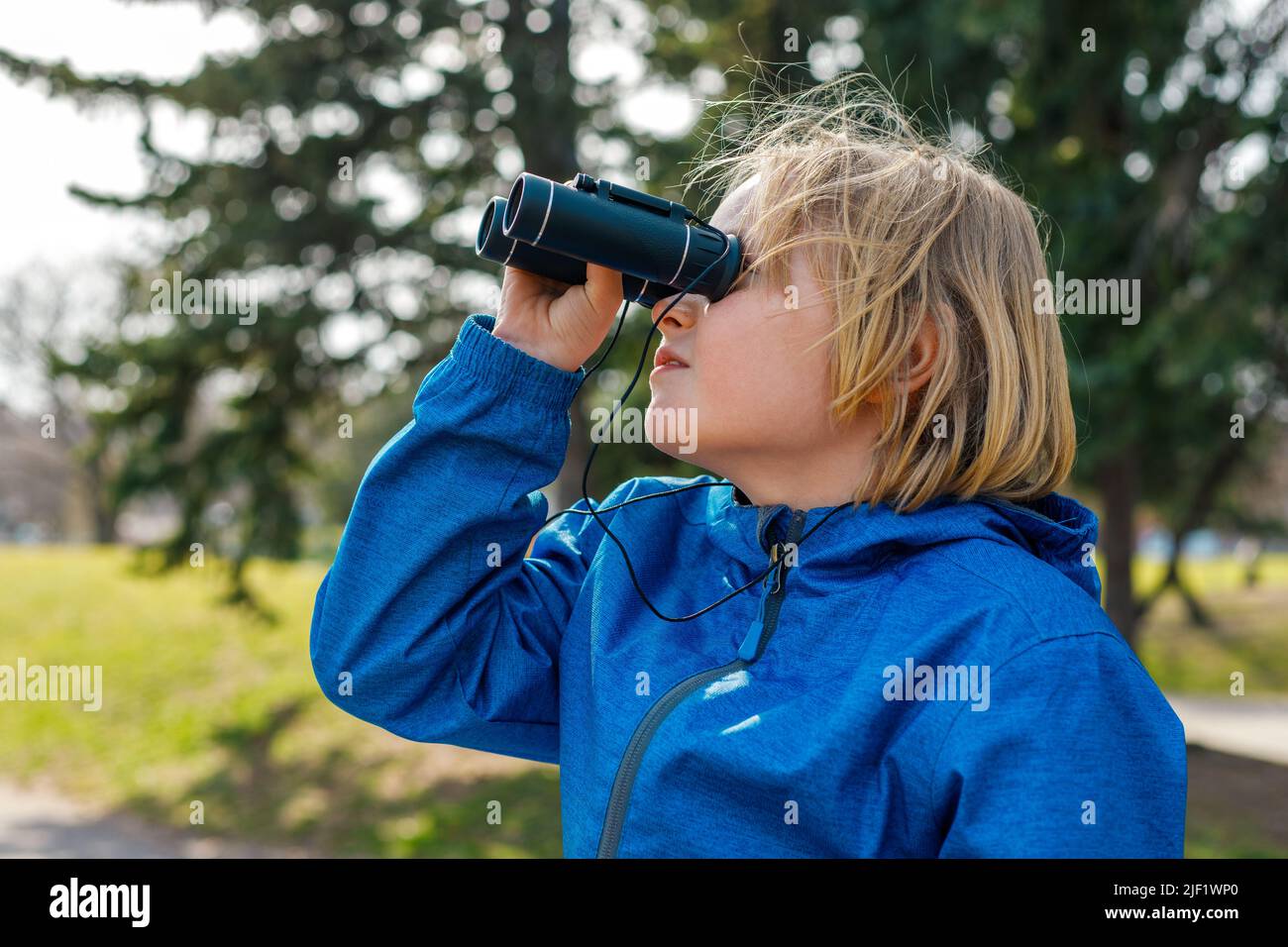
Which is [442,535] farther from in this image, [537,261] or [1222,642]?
[1222,642]

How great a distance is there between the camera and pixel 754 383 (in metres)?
1.36

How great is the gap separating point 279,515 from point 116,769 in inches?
129

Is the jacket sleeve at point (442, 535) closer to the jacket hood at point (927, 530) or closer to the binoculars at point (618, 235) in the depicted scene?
the binoculars at point (618, 235)

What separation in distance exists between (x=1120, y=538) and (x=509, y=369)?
8.20 meters

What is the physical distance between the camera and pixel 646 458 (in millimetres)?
7277

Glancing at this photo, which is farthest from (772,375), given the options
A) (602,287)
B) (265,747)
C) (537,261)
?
(265,747)

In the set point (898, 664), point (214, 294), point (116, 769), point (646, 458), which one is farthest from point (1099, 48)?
point (116, 769)

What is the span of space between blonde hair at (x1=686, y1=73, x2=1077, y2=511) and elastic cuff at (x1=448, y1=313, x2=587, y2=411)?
0.30 m

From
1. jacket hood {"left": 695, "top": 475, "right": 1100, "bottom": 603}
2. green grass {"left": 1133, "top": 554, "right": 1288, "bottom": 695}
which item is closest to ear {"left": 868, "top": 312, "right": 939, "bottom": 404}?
jacket hood {"left": 695, "top": 475, "right": 1100, "bottom": 603}

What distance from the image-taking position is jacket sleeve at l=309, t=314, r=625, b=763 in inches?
54.2

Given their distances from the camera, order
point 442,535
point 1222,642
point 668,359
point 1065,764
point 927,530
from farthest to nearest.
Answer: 1. point 1222,642
2. point 668,359
3. point 442,535
4. point 927,530
5. point 1065,764

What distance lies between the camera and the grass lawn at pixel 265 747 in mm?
7094

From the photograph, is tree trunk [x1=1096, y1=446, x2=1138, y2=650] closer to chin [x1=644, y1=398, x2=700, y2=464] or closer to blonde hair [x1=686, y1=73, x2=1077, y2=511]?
blonde hair [x1=686, y1=73, x2=1077, y2=511]
